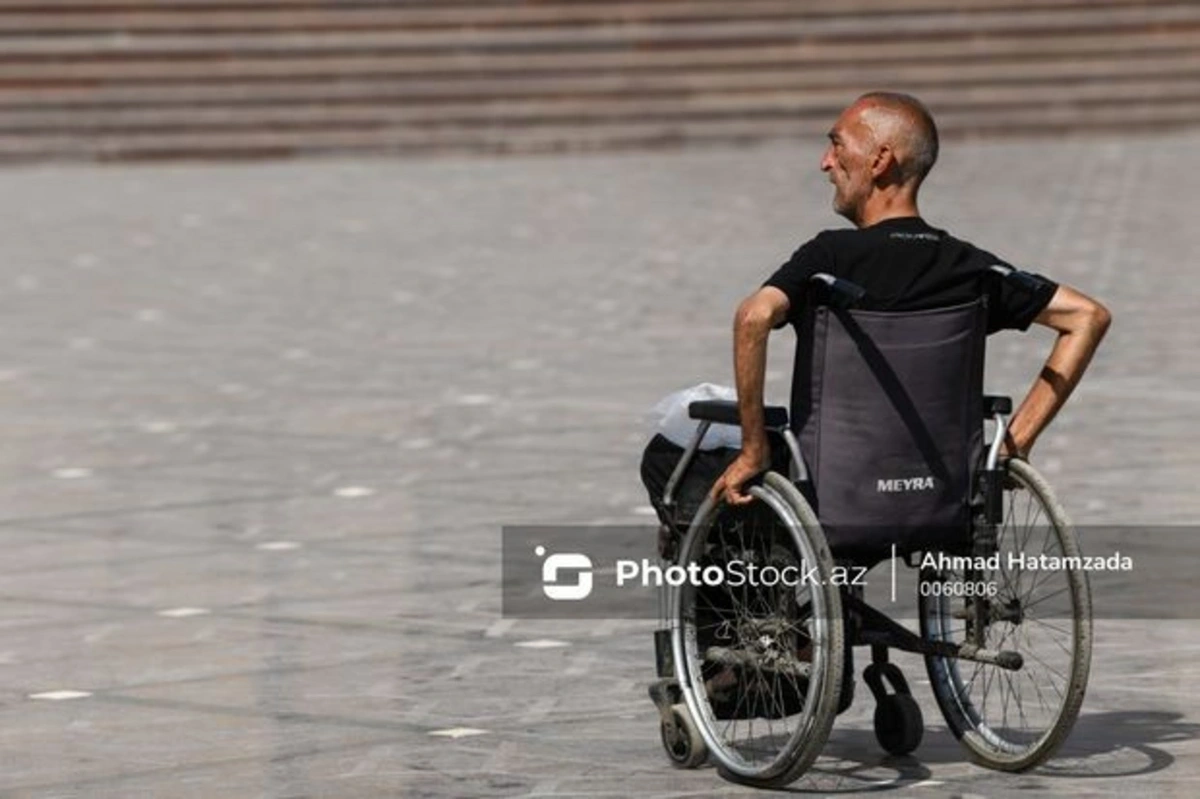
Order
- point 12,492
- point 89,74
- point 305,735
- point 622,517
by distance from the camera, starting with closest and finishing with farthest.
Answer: point 305,735, point 622,517, point 12,492, point 89,74

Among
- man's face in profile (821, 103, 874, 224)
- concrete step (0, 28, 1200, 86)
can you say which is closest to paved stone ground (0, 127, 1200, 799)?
man's face in profile (821, 103, 874, 224)

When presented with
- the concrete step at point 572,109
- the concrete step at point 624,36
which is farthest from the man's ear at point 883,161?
the concrete step at point 624,36

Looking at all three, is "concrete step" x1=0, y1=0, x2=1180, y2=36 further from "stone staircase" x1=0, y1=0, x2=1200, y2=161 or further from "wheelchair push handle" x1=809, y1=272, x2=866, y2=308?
"wheelchair push handle" x1=809, y1=272, x2=866, y2=308

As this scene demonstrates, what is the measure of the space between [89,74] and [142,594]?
17806 millimetres

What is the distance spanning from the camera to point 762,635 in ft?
18.0

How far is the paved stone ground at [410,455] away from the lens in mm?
5859

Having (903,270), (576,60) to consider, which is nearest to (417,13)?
(576,60)

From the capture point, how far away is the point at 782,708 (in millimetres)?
5547

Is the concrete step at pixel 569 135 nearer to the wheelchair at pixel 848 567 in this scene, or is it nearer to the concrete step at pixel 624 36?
the concrete step at pixel 624 36

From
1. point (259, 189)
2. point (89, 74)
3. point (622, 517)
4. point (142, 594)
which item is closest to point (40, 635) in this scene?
point (142, 594)

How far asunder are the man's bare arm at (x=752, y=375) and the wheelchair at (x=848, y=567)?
0.04 meters

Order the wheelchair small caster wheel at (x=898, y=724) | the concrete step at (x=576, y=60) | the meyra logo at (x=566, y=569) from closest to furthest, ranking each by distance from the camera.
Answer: the wheelchair small caster wheel at (x=898, y=724)
the meyra logo at (x=566, y=569)
the concrete step at (x=576, y=60)

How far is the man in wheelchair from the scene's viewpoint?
5.25 metres

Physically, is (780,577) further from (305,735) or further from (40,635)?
(40,635)
